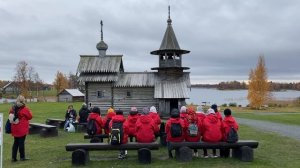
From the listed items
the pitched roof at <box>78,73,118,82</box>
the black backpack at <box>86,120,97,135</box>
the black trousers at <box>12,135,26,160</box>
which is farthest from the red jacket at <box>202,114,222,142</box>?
the pitched roof at <box>78,73,118,82</box>

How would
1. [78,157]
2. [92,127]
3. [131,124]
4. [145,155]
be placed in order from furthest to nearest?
[92,127] → [131,124] → [145,155] → [78,157]

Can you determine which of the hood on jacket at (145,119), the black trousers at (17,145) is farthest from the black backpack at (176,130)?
the black trousers at (17,145)

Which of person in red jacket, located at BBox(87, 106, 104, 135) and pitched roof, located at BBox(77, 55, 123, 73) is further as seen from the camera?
pitched roof, located at BBox(77, 55, 123, 73)

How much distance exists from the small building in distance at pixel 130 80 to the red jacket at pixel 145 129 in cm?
2031

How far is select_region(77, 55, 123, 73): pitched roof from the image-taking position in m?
32.5

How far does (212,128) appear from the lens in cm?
1112

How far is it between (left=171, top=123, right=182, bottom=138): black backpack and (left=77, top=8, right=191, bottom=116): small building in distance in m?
20.6

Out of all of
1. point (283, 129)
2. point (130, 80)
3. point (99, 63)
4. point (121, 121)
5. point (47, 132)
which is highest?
point (99, 63)

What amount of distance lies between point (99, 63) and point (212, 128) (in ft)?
77.1

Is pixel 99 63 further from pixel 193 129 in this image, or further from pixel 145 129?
pixel 193 129

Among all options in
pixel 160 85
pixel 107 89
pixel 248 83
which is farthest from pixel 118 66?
pixel 248 83

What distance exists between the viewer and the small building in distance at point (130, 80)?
1268 inches

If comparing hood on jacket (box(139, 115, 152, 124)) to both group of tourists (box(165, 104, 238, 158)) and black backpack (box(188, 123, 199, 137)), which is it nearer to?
group of tourists (box(165, 104, 238, 158))

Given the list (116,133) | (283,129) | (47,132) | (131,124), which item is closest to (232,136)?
(131,124)
